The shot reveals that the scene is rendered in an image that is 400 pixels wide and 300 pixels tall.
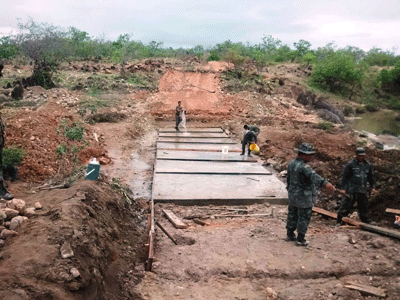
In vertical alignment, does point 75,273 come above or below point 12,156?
below

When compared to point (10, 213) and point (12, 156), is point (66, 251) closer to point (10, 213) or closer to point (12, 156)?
point (10, 213)

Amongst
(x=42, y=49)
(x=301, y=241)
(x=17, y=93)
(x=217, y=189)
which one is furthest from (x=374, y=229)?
(x=42, y=49)

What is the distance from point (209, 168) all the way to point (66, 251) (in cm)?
690

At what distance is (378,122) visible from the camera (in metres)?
28.9

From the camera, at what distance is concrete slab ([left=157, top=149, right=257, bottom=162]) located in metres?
11.8

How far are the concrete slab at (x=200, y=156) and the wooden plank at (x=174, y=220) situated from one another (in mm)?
4343

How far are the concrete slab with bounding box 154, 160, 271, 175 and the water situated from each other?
16101mm

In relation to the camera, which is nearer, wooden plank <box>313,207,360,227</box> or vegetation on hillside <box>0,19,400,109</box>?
wooden plank <box>313,207,360,227</box>

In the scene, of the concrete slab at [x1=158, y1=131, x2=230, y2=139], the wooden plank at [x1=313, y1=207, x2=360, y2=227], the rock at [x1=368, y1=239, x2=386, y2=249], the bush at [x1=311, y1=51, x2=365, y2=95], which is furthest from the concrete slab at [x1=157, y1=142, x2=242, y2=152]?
the bush at [x1=311, y1=51, x2=365, y2=95]

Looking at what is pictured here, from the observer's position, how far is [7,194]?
19.3 feet

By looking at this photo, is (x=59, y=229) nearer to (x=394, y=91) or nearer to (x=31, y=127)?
(x=31, y=127)

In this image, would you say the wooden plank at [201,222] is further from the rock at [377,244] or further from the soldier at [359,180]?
the rock at [377,244]

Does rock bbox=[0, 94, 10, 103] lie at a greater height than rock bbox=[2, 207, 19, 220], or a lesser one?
greater

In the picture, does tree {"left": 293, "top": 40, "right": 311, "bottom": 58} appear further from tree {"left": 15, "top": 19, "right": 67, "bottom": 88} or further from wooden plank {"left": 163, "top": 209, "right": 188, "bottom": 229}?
wooden plank {"left": 163, "top": 209, "right": 188, "bottom": 229}
